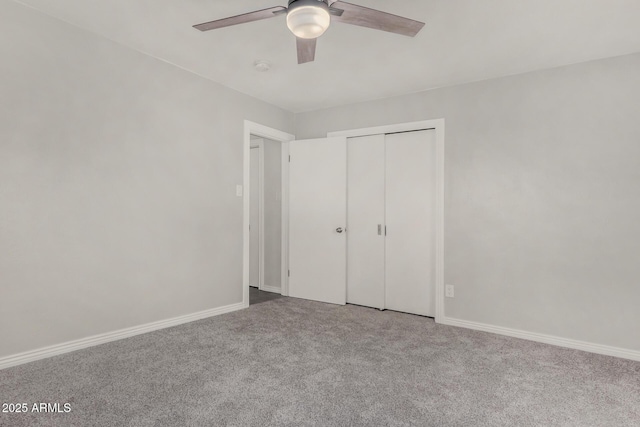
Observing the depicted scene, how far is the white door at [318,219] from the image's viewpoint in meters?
4.23

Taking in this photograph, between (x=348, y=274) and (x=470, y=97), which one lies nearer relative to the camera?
(x=470, y=97)

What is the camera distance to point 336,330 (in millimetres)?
3215

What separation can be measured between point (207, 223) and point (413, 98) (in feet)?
8.47

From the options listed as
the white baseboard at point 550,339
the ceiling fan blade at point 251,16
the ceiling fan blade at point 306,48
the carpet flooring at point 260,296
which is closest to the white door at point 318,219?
the carpet flooring at point 260,296

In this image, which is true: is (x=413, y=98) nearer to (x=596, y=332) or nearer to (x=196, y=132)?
(x=196, y=132)

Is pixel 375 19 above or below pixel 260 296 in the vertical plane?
above

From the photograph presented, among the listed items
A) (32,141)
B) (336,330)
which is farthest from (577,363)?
(32,141)

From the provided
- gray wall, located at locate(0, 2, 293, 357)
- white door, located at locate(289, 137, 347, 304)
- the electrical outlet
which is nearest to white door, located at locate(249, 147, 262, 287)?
white door, located at locate(289, 137, 347, 304)

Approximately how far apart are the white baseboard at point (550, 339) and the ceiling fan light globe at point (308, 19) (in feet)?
9.75

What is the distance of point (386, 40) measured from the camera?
2713mm

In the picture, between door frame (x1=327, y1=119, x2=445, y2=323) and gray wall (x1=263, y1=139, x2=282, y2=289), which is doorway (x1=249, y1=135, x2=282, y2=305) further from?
door frame (x1=327, y1=119, x2=445, y2=323)

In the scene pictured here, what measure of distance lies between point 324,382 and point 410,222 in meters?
2.20

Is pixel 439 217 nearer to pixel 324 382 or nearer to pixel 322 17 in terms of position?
pixel 324 382

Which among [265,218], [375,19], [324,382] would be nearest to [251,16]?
[375,19]
